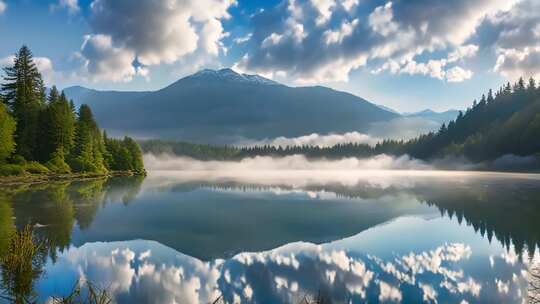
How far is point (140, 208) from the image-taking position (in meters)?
38.7

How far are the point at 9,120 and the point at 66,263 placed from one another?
202 feet

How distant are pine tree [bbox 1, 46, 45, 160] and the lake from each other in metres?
49.4

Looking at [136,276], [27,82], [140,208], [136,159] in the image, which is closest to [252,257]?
[136,276]

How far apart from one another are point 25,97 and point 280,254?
291ft

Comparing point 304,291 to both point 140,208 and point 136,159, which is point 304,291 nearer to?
point 140,208

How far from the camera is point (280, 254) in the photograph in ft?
66.9

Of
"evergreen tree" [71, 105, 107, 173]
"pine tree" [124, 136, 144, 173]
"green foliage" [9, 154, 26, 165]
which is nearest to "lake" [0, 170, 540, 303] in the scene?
"green foliage" [9, 154, 26, 165]

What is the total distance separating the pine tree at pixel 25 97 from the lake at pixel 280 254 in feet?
162

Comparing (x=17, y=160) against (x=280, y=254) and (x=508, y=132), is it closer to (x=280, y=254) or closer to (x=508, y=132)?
(x=280, y=254)

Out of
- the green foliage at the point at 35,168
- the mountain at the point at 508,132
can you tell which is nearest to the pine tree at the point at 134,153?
the green foliage at the point at 35,168

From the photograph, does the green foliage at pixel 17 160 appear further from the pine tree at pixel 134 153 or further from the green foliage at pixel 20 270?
the green foliage at pixel 20 270

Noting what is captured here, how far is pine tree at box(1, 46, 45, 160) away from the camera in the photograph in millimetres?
79562

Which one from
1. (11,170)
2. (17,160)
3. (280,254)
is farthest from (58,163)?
(280,254)

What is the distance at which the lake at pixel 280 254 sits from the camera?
14.2 metres
